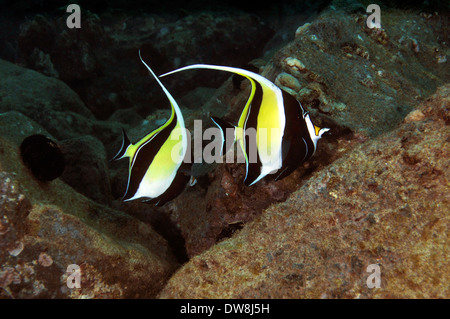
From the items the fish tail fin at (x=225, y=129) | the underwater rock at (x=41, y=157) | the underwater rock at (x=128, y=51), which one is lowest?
the underwater rock at (x=128, y=51)

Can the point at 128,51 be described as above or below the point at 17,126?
below

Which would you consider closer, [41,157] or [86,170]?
[41,157]

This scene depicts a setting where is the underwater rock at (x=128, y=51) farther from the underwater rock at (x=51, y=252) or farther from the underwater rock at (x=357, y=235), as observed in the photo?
the underwater rock at (x=357, y=235)

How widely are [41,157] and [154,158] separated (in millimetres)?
761

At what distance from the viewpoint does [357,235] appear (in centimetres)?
143

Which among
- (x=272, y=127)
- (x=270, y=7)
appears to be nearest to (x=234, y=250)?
(x=272, y=127)

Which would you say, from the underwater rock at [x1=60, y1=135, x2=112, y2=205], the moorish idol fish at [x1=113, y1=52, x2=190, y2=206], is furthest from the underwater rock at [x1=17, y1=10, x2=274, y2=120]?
the moorish idol fish at [x1=113, y1=52, x2=190, y2=206]

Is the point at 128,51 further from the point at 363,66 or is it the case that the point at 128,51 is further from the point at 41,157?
the point at 41,157

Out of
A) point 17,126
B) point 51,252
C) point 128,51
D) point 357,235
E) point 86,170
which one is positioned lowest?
point 128,51

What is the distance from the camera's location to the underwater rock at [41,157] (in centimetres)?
177

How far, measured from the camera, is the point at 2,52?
7.82 metres

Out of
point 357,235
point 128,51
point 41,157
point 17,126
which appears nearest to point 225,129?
point 357,235

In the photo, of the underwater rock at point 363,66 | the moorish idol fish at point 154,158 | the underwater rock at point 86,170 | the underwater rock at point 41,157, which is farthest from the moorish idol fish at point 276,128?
the underwater rock at point 86,170

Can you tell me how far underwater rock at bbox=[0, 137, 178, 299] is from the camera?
151 centimetres
